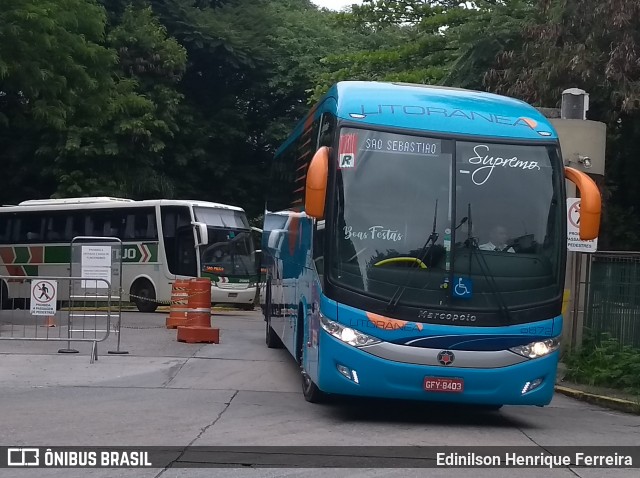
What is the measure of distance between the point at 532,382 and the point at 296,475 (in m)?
3.61

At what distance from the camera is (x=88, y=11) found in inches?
970

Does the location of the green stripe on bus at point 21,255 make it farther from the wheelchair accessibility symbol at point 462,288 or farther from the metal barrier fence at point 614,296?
the wheelchair accessibility symbol at point 462,288

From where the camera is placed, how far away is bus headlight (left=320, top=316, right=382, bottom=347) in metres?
10.3

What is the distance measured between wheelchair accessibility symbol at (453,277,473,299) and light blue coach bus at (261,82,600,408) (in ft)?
0.03

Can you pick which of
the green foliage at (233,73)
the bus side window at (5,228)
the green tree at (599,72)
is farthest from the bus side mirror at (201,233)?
the green tree at (599,72)

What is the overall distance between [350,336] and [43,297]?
7.73 metres

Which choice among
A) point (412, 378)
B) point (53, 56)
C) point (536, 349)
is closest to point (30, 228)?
point (53, 56)

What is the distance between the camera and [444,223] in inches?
414

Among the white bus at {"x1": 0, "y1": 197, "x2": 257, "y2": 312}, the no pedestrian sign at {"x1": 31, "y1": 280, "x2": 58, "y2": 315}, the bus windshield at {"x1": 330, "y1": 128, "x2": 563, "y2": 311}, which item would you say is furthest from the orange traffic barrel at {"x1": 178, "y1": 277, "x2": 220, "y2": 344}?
the white bus at {"x1": 0, "y1": 197, "x2": 257, "y2": 312}

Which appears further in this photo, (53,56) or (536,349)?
(53,56)

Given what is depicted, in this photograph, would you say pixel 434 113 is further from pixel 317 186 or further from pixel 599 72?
pixel 599 72

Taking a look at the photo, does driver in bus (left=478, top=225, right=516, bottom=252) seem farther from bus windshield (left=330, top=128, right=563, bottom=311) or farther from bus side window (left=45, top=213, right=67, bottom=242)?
bus side window (left=45, top=213, right=67, bottom=242)

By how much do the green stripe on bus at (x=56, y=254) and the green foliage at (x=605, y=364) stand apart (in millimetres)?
18911

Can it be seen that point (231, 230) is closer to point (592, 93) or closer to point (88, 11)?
point (88, 11)
